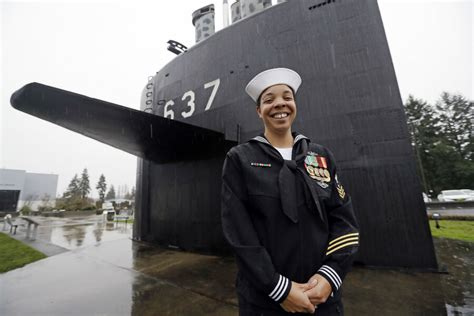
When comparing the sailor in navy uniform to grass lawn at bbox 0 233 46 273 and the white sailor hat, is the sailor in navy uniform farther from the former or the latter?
grass lawn at bbox 0 233 46 273

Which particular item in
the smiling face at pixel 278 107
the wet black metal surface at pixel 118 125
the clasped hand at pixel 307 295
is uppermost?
the wet black metal surface at pixel 118 125

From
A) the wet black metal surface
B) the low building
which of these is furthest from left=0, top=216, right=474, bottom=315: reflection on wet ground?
the low building

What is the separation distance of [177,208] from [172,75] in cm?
349

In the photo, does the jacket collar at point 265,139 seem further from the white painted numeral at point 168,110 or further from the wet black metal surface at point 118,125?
the white painted numeral at point 168,110

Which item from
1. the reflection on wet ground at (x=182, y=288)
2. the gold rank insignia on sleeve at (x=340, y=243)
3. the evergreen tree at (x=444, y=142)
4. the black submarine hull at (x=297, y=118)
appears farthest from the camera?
the evergreen tree at (x=444, y=142)

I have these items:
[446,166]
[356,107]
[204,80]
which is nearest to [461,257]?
[356,107]

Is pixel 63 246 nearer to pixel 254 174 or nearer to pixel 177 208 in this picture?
pixel 177 208

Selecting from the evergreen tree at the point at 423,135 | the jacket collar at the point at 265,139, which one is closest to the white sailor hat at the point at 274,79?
the jacket collar at the point at 265,139

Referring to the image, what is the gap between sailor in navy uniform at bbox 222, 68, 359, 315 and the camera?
99 centimetres

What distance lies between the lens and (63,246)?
6.43 meters

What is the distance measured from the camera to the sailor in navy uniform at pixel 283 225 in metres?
0.99

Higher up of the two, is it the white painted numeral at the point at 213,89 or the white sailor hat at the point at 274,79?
the white painted numeral at the point at 213,89

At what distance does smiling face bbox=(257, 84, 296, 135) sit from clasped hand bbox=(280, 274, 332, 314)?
0.81 m

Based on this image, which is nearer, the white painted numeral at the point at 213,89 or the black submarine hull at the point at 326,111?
the black submarine hull at the point at 326,111
